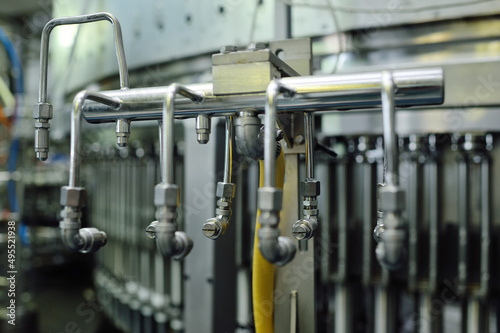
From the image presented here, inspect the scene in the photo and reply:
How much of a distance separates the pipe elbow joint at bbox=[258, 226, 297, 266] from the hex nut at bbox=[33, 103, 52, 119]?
34 cm

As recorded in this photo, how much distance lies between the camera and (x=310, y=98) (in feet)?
1.51

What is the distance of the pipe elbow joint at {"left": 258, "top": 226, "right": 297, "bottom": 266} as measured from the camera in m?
0.38

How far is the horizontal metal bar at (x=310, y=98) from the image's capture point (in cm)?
42

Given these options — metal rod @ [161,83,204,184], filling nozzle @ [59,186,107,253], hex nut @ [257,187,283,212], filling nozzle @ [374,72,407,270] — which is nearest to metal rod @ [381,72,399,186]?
filling nozzle @ [374,72,407,270]

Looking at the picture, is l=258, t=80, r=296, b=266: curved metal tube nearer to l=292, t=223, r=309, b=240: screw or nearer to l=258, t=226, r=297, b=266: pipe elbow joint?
l=258, t=226, r=297, b=266: pipe elbow joint

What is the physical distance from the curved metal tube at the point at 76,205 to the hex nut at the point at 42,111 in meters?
0.10

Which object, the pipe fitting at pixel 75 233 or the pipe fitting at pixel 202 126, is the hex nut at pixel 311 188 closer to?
the pipe fitting at pixel 202 126

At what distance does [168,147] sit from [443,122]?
76 centimetres

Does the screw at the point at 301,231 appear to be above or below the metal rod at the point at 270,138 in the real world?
below

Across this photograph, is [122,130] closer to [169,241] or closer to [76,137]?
[76,137]

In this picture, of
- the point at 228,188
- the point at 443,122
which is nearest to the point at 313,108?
the point at 228,188

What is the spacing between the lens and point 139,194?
165 cm

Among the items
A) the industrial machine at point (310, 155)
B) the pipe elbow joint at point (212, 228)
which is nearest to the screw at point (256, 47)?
the industrial machine at point (310, 155)

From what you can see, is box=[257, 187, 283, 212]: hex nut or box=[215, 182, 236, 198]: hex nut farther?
box=[215, 182, 236, 198]: hex nut
